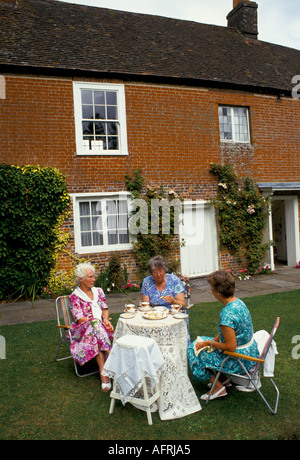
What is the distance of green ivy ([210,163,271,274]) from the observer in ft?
38.4

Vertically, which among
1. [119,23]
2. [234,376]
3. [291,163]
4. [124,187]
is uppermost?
[119,23]

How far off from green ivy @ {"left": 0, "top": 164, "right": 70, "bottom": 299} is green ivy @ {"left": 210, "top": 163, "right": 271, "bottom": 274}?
5111mm

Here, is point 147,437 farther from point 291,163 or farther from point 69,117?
point 291,163

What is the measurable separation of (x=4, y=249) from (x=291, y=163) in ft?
32.8

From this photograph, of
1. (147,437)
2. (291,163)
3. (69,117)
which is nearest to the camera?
(147,437)

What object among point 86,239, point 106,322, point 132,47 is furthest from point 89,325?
point 132,47

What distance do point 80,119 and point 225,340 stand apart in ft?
26.8

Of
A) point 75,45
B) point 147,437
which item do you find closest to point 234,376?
point 147,437

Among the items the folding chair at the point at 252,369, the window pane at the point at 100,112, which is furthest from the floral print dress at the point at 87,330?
the window pane at the point at 100,112

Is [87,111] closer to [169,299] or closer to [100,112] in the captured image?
[100,112]

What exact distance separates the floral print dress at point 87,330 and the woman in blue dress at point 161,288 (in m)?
0.69

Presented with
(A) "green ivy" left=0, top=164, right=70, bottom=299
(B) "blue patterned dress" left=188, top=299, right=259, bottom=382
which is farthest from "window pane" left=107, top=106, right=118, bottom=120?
(B) "blue patterned dress" left=188, top=299, right=259, bottom=382

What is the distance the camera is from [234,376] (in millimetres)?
3906

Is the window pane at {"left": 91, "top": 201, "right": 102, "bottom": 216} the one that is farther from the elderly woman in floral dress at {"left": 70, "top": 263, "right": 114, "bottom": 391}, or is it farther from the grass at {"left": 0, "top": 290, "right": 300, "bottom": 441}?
the elderly woman in floral dress at {"left": 70, "top": 263, "right": 114, "bottom": 391}
